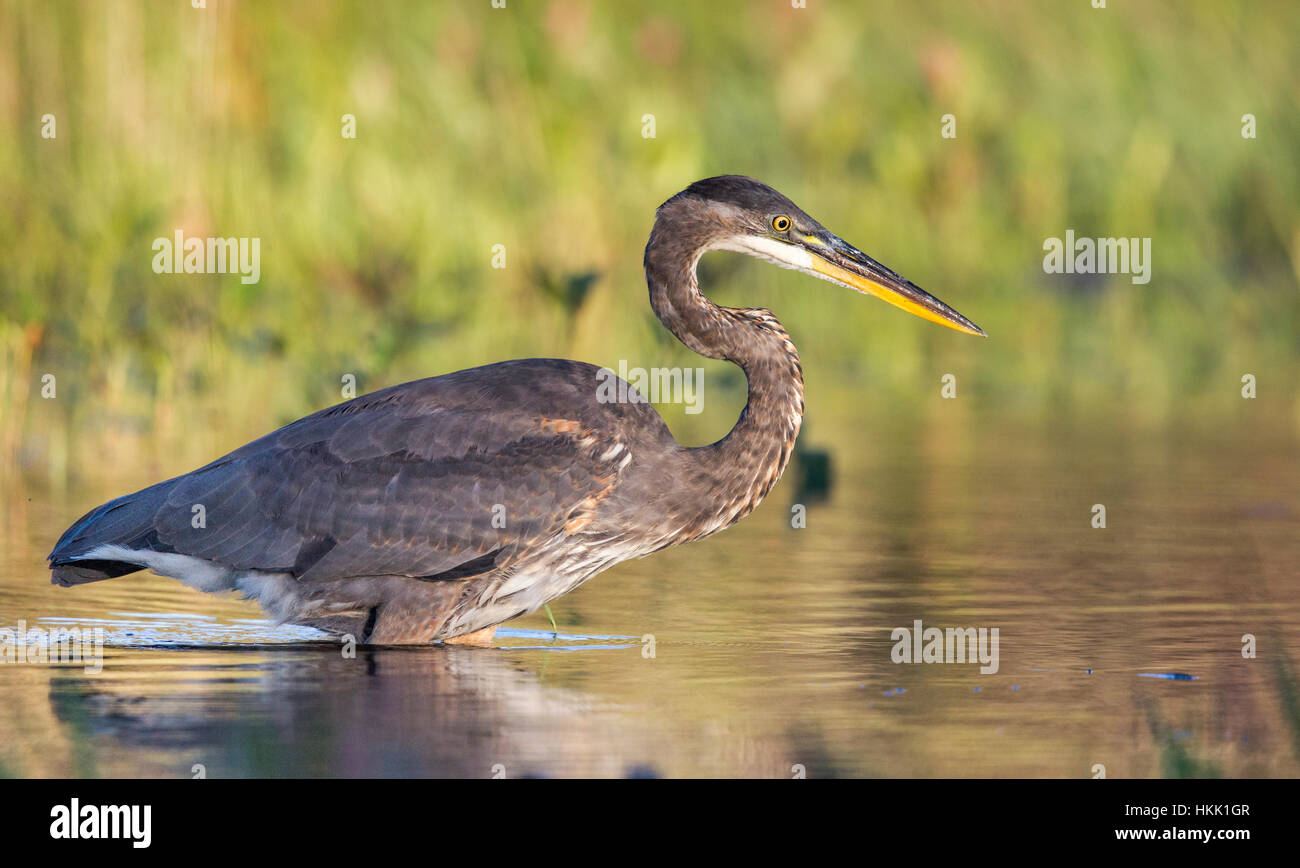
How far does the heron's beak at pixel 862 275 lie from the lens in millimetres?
7828

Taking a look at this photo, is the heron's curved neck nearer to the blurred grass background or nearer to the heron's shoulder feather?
the heron's shoulder feather

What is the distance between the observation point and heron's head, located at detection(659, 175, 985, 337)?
7.78 meters

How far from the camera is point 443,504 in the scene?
7.22 meters

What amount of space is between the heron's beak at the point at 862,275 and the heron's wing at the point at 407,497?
1.14 m

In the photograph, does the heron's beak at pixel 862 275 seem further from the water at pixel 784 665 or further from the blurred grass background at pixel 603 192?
the blurred grass background at pixel 603 192

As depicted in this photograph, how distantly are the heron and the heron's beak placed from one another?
0.52 m

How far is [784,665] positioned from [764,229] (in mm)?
1860
